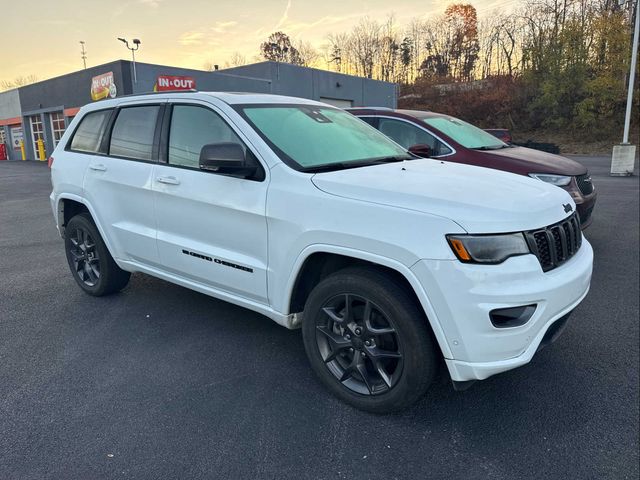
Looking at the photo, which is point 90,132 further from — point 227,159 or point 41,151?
point 41,151

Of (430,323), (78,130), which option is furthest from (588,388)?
(78,130)

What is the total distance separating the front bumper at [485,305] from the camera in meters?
2.30

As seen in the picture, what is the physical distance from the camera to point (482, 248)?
2.35m

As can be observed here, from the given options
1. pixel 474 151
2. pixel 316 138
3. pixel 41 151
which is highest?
pixel 316 138

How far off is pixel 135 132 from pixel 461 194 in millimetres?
2888

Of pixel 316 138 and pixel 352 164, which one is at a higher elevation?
pixel 316 138

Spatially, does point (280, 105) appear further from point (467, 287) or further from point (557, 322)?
point (557, 322)

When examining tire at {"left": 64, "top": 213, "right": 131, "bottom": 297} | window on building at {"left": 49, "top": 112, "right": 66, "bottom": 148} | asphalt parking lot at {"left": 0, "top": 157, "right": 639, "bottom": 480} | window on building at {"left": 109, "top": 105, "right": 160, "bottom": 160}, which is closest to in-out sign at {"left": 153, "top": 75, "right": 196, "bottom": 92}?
window on building at {"left": 49, "top": 112, "right": 66, "bottom": 148}

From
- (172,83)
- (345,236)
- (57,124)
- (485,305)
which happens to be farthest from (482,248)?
(57,124)

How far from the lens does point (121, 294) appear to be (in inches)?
191

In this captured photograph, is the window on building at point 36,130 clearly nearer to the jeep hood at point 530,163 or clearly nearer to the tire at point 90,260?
the tire at point 90,260

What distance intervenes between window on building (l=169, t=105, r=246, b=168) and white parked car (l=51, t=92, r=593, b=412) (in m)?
0.01

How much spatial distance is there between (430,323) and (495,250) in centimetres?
49

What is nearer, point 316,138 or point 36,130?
point 316,138
